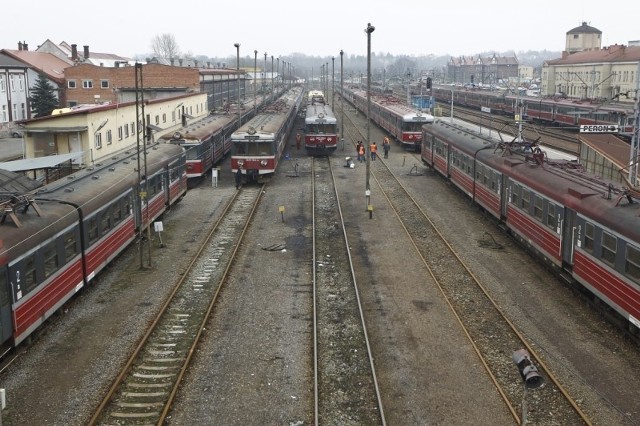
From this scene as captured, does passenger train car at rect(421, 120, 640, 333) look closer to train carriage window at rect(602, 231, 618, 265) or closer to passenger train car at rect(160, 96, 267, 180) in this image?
train carriage window at rect(602, 231, 618, 265)

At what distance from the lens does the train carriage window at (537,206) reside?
1947 cm

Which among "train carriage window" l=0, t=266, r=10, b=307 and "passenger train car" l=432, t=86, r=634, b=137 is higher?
"passenger train car" l=432, t=86, r=634, b=137

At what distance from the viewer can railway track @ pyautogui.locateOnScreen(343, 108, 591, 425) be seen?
11.6m

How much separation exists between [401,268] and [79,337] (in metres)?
9.97

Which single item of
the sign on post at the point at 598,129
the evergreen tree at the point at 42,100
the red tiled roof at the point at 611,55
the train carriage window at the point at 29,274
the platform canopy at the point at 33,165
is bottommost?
the train carriage window at the point at 29,274

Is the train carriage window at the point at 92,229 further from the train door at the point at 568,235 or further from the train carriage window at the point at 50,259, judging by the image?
the train door at the point at 568,235

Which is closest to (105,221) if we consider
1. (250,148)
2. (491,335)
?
(491,335)

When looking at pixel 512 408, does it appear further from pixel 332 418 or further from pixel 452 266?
pixel 452 266

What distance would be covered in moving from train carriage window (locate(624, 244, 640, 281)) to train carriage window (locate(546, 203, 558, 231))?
14.2 ft

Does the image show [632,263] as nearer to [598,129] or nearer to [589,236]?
[589,236]

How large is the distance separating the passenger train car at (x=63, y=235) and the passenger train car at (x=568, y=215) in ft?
42.6

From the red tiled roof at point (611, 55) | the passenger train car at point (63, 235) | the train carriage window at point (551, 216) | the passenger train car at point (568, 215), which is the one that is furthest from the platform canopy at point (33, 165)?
the red tiled roof at point (611, 55)

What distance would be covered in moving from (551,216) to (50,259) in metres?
13.7

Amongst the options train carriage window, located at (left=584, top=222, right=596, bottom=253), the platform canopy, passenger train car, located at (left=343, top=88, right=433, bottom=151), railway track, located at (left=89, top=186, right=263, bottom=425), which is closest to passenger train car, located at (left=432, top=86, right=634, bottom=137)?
passenger train car, located at (left=343, top=88, right=433, bottom=151)
